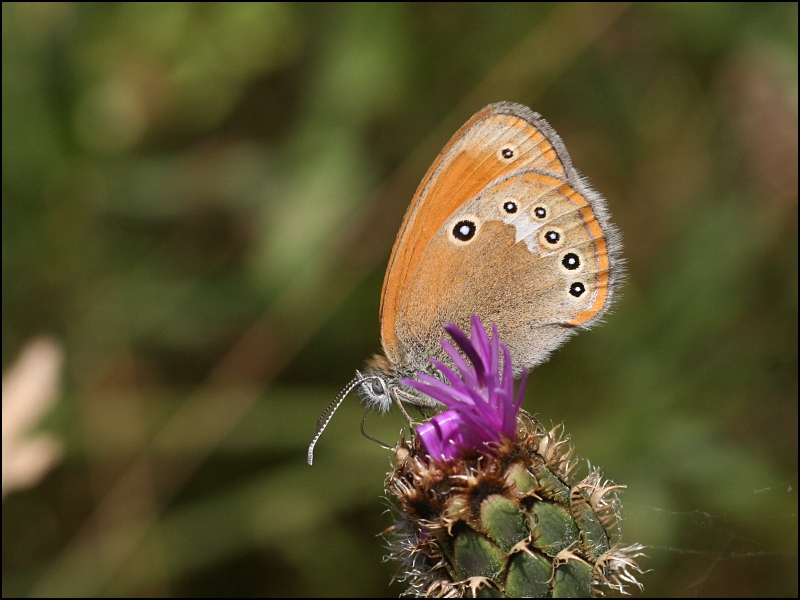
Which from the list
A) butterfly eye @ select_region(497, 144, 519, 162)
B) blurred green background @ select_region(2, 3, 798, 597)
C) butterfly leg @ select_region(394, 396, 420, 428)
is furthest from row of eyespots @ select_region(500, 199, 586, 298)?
blurred green background @ select_region(2, 3, 798, 597)

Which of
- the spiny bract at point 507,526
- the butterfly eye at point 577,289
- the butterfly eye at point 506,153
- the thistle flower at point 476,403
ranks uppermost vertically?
the butterfly eye at point 506,153

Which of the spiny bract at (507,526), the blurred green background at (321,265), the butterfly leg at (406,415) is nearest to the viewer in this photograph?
the spiny bract at (507,526)

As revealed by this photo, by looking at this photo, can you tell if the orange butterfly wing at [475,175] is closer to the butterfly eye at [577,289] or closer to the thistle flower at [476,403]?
the butterfly eye at [577,289]

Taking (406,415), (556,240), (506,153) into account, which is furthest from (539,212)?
(406,415)

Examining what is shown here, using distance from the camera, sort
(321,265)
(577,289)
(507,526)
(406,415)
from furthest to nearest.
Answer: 1. (321,265)
2. (577,289)
3. (406,415)
4. (507,526)

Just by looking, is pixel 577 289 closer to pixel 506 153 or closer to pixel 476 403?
pixel 506 153

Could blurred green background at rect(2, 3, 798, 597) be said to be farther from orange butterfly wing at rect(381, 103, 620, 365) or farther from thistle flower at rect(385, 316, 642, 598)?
thistle flower at rect(385, 316, 642, 598)

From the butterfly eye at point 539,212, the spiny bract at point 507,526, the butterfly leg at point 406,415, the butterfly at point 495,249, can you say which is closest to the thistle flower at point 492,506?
the spiny bract at point 507,526
